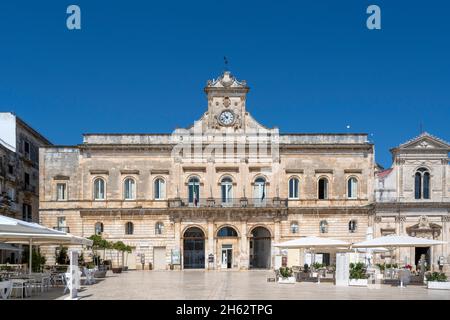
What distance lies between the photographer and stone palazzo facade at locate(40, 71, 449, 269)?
4275 cm

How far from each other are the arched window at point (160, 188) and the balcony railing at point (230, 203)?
90cm

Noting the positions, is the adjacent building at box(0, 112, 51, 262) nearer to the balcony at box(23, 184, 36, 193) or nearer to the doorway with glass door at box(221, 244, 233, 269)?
the balcony at box(23, 184, 36, 193)

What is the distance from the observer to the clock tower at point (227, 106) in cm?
4322

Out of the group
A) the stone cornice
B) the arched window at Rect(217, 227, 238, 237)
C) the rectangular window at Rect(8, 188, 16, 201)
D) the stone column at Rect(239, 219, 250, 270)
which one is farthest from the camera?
the arched window at Rect(217, 227, 238, 237)

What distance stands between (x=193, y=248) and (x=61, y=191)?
9910 millimetres

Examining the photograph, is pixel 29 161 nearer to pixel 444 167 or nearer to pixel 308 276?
pixel 308 276

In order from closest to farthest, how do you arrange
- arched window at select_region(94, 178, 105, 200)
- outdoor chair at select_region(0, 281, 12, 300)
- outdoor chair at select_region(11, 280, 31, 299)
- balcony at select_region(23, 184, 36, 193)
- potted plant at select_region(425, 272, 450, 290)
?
outdoor chair at select_region(0, 281, 12, 300) → outdoor chair at select_region(11, 280, 31, 299) → potted plant at select_region(425, 272, 450, 290) → arched window at select_region(94, 178, 105, 200) → balcony at select_region(23, 184, 36, 193)

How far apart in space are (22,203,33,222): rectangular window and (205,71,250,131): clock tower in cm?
1454

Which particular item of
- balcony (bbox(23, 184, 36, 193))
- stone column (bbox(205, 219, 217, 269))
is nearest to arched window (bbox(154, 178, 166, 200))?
stone column (bbox(205, 219, 217, 269))

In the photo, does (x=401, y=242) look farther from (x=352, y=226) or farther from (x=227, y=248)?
(x=227, y=248)

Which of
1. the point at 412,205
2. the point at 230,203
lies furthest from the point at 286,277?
the point at 412,205

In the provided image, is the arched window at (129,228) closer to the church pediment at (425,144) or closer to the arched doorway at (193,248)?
the arched doorway at (193,248)

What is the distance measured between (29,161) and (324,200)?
21.4 m
